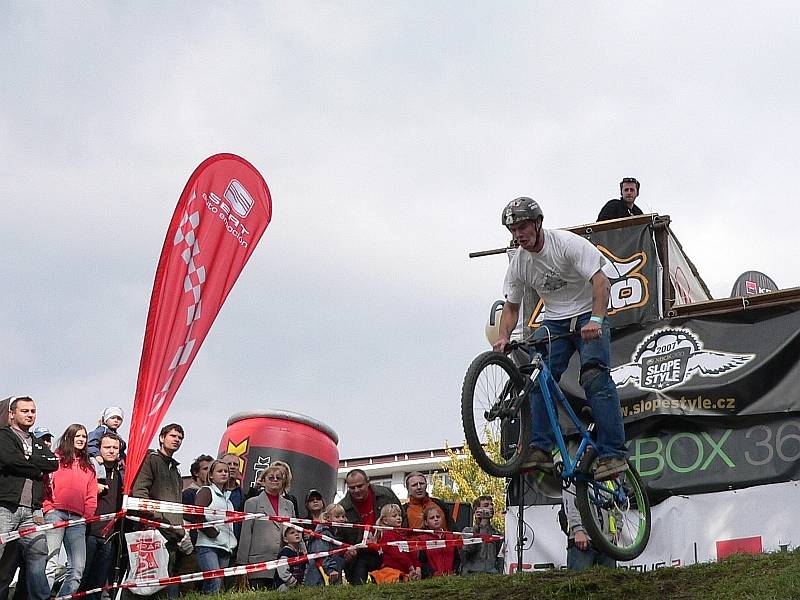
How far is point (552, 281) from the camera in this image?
9258mm

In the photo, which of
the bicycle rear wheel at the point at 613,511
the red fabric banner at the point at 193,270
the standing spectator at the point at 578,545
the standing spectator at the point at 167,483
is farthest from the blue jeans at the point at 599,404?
the red fabric banner at the point at 193,270

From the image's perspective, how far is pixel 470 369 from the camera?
845cm

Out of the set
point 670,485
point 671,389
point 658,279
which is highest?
point 658,279

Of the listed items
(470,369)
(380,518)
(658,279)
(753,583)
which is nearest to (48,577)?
(380,518)

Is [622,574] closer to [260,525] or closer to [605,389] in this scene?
[605,389]

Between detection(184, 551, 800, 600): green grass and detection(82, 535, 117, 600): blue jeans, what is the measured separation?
6.48ft

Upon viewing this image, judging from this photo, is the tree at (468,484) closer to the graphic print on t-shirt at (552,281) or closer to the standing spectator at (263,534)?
the standing spectator at (263,534)

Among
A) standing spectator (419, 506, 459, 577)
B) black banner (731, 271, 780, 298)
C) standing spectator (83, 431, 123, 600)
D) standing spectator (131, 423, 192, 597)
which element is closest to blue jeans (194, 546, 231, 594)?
standing spectator (131, 423, 192, 597)

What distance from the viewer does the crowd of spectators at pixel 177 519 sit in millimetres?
9758

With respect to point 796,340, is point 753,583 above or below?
below

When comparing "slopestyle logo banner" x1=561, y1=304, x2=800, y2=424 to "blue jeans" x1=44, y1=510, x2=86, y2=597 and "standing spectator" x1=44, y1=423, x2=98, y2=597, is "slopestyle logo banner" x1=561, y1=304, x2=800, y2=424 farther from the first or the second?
"blue jeans" x1=44, y1=510, x2=86, y2=597

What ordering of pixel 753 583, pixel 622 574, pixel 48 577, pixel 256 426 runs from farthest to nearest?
pixel 256 426 < pixel 48 577 < pixel 622 574 < pixel 753 583

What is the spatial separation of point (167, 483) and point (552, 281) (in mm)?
4618

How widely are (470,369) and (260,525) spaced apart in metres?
4.04
